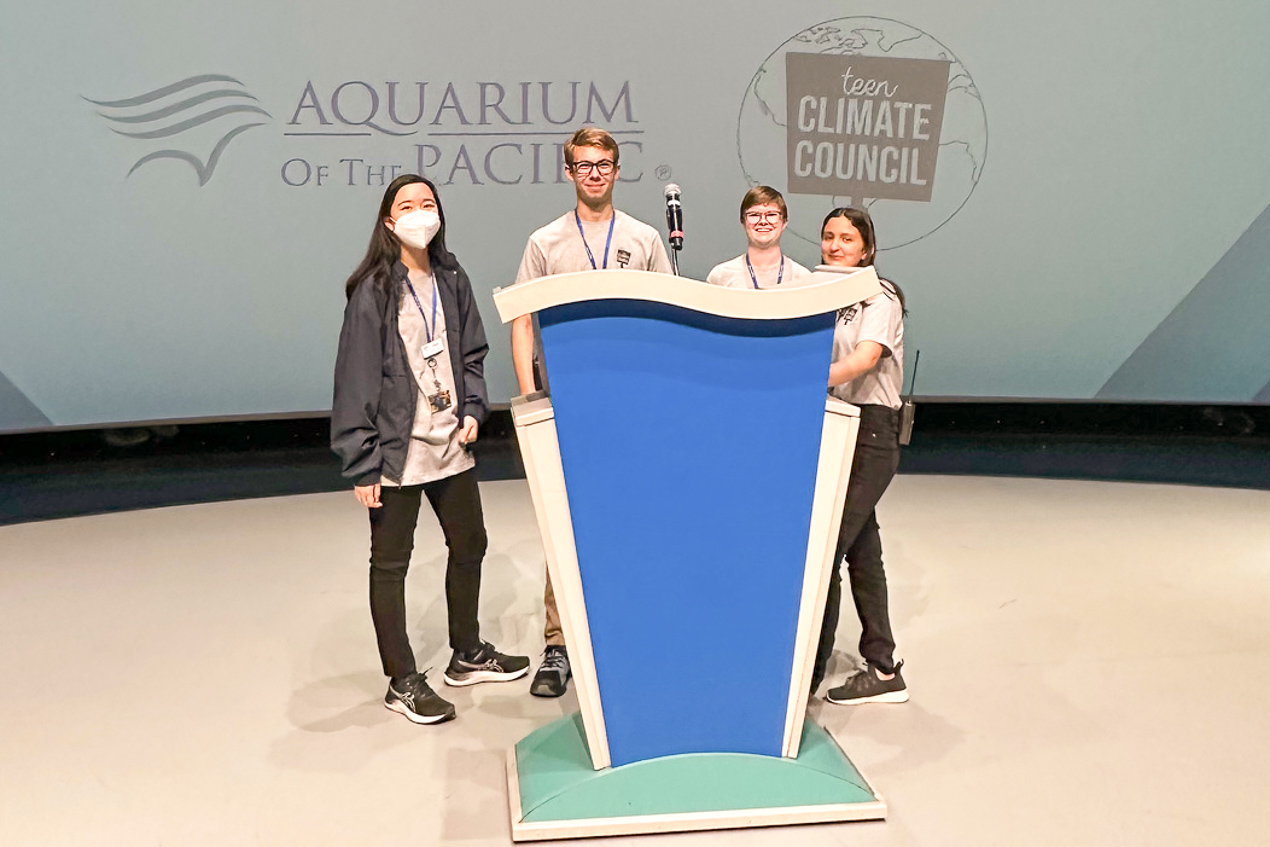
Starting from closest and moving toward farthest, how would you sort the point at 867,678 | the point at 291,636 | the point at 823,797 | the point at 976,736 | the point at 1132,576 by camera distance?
the point at 823,797 → the point at 976,736 → the point at 867,678 → the point at 291,636 → the point at 1132,576

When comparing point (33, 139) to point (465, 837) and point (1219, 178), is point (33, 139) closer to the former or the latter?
point (465, 837)

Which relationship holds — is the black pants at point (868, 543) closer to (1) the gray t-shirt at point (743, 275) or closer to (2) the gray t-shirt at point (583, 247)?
(1) the gray t-shirt at point (743, 275)

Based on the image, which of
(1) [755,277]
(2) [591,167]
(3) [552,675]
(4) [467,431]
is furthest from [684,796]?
(2) [591,167]

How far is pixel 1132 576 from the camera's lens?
3.85 m

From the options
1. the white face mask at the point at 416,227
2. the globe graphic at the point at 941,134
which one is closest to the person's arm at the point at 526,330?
the white face mask at the point at 416,227

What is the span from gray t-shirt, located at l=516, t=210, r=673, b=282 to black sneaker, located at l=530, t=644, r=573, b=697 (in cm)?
103

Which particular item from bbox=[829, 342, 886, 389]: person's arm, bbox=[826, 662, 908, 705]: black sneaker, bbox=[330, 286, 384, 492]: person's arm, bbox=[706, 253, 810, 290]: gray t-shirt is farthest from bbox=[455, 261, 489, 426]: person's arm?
bbox=[826, 662, 908, 705]: black sneaker

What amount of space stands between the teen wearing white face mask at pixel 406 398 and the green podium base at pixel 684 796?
599 millimetres

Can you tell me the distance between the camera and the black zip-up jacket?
251cm

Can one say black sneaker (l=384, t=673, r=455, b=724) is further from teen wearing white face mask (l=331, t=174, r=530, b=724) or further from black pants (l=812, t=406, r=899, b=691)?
black pants (l=812, t=406, r=899, b=691)

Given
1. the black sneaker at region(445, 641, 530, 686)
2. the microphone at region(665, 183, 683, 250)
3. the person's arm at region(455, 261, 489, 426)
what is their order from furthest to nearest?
the black sneaker at region(445, 641, 530, 686) < the person's arm at region(455, 261, 489, 426) < the microphone at region(665, 183, 683, 250)

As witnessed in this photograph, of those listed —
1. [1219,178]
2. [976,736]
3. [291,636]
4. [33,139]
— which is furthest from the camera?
[1219,178]

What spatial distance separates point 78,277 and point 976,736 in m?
4.13

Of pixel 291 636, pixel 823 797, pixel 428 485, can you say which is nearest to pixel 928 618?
pixel 823 797
